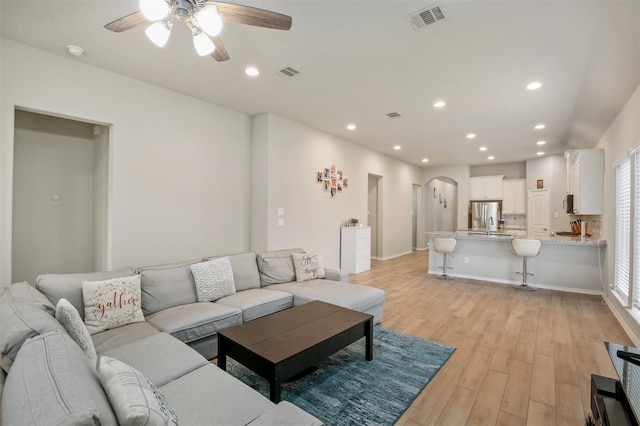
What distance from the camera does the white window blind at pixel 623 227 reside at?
3578 mm

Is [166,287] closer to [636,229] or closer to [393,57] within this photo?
[393,57]

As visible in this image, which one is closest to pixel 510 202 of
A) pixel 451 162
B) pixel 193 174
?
pixel 451 162

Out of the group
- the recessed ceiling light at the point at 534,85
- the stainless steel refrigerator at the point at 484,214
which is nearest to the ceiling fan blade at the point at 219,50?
the recessed ceiling light at the point at 534,85

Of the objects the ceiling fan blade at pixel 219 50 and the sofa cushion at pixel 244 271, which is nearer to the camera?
the ceiling fan blade at pixel 219 50

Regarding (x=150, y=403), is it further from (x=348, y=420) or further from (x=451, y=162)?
(x=451, y=162)

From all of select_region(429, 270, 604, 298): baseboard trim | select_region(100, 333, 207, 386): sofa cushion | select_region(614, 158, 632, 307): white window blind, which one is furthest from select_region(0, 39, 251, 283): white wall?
select_region(614, 158, 632, 307): white window blind

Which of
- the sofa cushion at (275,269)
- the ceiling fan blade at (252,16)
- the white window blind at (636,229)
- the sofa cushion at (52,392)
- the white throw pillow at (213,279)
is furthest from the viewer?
the sofa cushion at (275,269)

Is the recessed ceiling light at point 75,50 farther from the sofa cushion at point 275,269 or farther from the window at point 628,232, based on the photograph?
the window at point 628,232

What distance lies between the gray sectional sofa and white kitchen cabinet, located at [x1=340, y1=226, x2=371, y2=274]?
2320 mm

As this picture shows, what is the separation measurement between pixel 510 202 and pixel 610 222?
14.5ft

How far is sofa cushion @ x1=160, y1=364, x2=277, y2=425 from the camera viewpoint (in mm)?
1291

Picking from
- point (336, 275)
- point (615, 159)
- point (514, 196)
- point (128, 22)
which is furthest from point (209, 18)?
point (514, 196)

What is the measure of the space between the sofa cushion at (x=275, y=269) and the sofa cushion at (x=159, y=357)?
1609 millimetres

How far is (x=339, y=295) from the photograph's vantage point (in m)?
3.16
